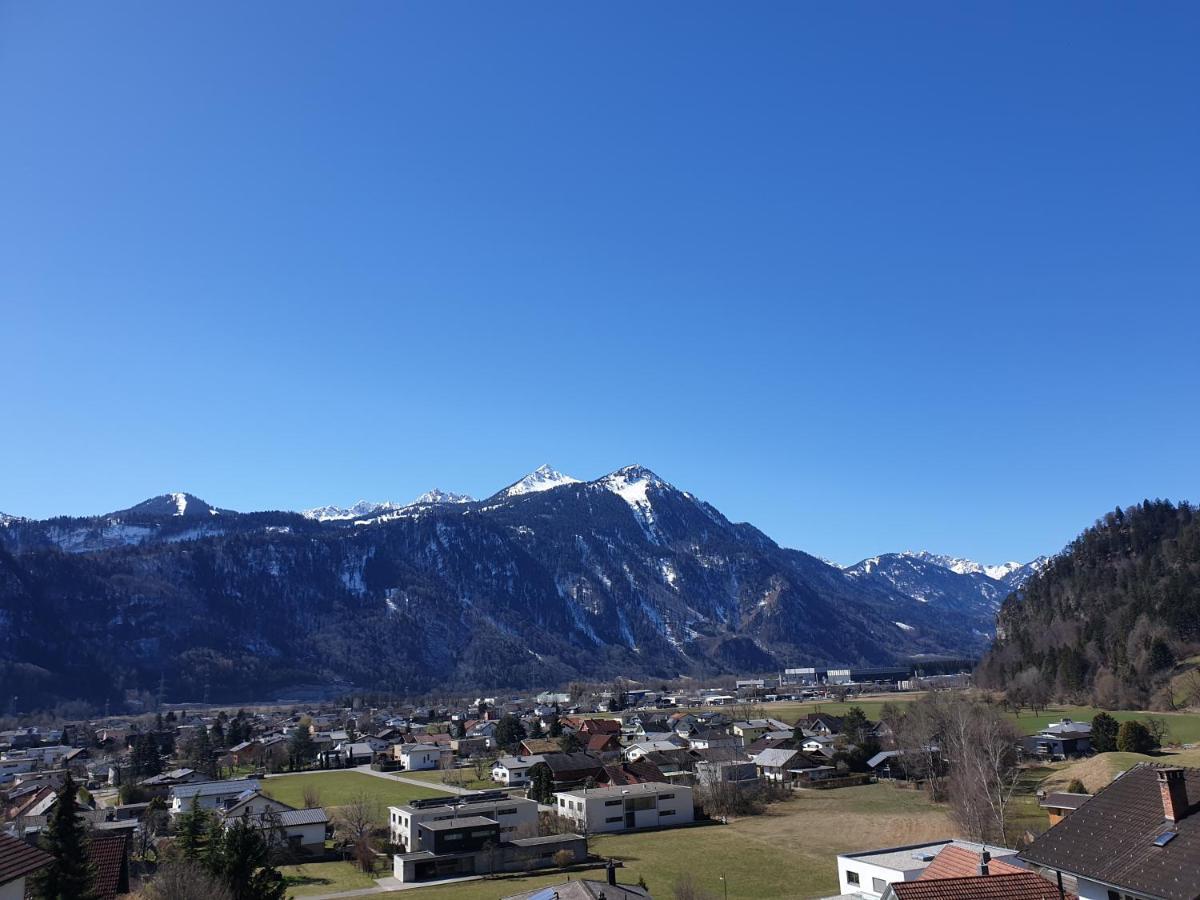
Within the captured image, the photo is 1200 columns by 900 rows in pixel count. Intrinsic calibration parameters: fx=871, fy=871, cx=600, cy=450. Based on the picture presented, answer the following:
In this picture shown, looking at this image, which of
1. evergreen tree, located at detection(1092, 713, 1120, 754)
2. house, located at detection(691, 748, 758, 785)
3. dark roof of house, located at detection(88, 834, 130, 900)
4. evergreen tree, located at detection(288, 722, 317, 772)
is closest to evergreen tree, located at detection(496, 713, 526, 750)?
evergreen tree, located at detection(288, 722, 317, 772)

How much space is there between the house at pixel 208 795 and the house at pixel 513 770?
1976 cm

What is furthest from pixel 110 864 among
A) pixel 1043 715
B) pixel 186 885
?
pixel 1043 715

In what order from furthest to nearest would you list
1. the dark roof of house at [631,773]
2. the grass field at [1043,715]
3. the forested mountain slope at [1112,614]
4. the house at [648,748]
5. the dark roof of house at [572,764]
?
the forested mountain slope at [1112,614] → the house at [648,748] → the grass field at [1043,715] → the dark roof of house at [572,764] → the dark roof of house at [631,773]

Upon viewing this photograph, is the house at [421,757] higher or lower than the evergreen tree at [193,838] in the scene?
lower

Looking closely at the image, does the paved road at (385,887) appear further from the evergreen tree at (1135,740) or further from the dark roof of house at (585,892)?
the evergreen tree at (1135,740)

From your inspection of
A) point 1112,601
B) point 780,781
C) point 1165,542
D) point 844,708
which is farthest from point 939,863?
point 1165,542

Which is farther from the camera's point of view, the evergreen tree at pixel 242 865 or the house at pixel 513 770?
the house at pixel 513 770

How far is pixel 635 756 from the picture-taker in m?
78.4

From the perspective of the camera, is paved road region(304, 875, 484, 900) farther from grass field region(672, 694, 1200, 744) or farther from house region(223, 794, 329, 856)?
grass field region(672, 694, 1200, 744)

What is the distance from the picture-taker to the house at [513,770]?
69.4 meters

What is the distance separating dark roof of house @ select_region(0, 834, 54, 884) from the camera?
1226cm

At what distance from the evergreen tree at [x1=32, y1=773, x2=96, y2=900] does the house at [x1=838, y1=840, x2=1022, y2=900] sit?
2364cm

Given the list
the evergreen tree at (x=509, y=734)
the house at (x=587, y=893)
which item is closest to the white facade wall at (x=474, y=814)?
the house at (x=587, y=893)

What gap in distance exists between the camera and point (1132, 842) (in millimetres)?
17828
